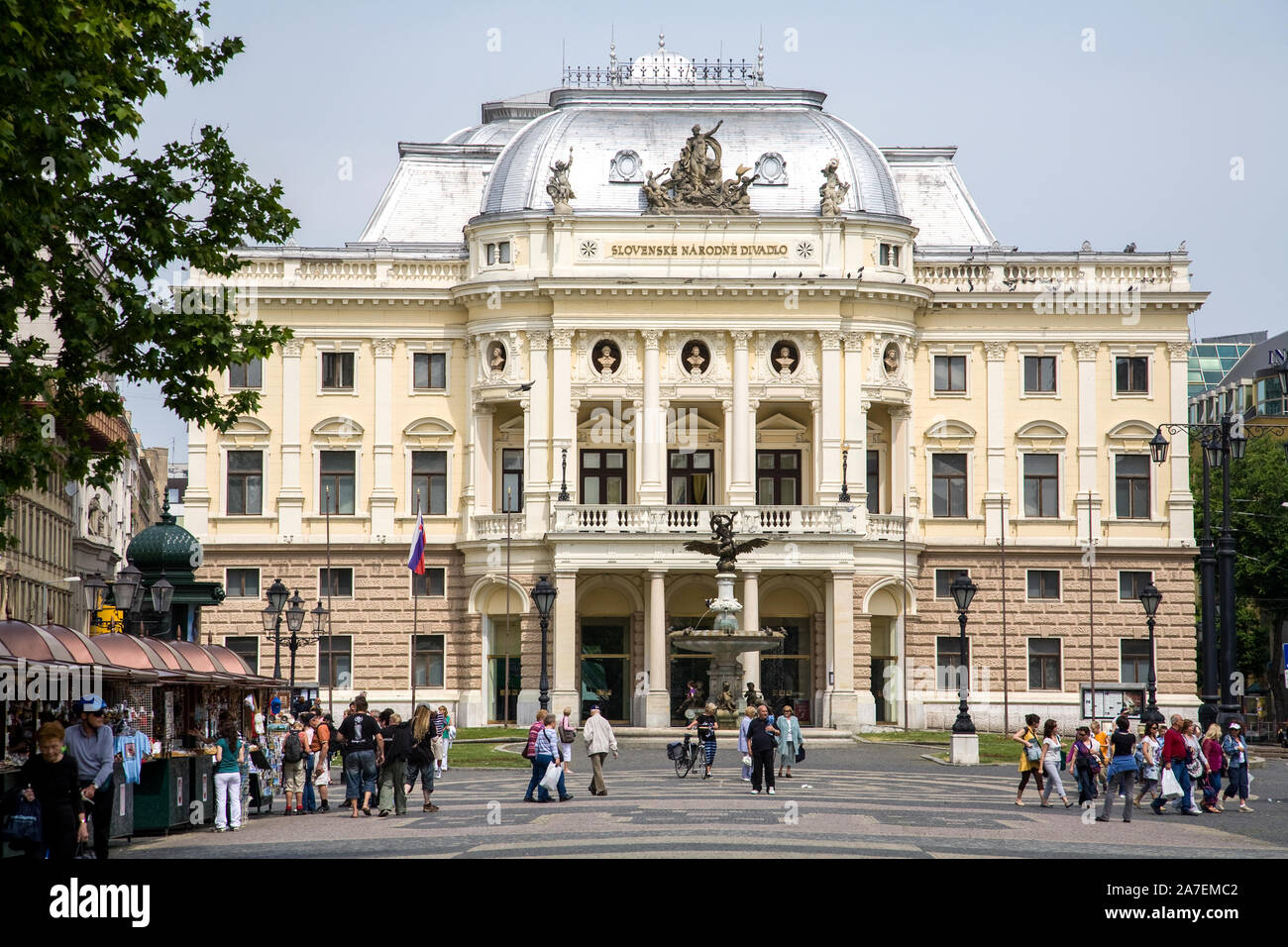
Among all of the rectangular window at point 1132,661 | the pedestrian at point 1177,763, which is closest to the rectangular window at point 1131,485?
the rectangular window at point 1132,661

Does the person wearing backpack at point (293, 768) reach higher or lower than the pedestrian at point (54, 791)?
lower

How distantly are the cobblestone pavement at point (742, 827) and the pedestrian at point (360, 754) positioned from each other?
1.95ft

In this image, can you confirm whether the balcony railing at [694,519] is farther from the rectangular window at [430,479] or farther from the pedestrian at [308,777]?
the pedestrian at [308,777]

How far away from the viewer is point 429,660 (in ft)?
235

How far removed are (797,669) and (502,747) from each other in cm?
1652

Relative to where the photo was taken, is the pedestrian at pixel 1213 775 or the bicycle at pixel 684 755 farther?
the bicycle at pixel 684 755

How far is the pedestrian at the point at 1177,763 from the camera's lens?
3691 cm

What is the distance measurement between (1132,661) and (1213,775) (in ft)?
113

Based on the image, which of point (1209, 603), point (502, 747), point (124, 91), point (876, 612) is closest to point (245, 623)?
point (502, 747)

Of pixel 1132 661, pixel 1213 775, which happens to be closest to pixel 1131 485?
pixel 1132 661

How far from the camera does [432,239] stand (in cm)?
7850

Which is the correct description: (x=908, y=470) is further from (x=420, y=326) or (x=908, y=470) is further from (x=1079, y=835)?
(x=1079, y=835)

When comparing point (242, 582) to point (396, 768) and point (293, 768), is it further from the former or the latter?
point (396, 768)

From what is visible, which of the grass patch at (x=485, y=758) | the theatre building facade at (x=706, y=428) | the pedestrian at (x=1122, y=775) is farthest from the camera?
the theatre building facade at (x=706, y=428)
